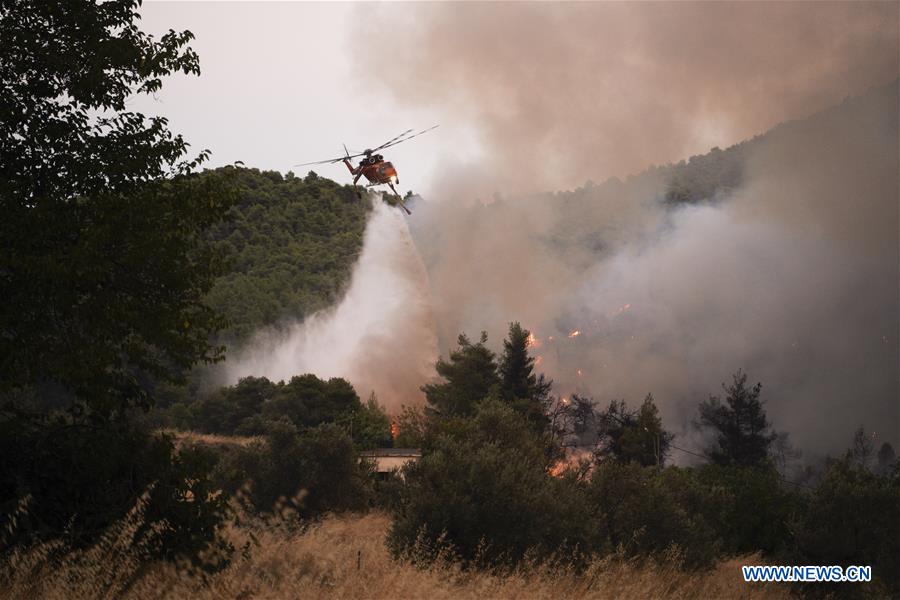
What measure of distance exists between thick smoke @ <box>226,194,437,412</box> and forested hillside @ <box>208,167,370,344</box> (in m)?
4.07

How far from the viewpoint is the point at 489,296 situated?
13562cm

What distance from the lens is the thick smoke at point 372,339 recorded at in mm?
99125

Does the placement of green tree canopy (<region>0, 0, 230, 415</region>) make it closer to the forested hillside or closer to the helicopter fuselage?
the helicopter fuselage

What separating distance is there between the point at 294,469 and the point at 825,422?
108012mm

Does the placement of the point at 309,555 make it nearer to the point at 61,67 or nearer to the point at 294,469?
the point at 61,67

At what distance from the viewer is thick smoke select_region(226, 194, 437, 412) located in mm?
99125

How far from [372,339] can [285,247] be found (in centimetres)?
5072

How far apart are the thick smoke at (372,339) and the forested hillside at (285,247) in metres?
4.07

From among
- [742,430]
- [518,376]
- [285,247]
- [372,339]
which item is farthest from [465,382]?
[285,247]

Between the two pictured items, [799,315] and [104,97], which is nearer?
[104,97]

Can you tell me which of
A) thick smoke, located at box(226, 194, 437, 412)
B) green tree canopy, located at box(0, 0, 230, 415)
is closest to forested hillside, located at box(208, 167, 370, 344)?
thick smoke, located at box(226, 194, 437, 412)

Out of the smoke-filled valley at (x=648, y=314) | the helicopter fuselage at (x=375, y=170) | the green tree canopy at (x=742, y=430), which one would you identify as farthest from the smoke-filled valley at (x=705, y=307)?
the helicopter fuselage at (x=375, y=170)

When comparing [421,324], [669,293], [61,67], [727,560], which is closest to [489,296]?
[421,324]

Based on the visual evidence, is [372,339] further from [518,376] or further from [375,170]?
[375,170]
